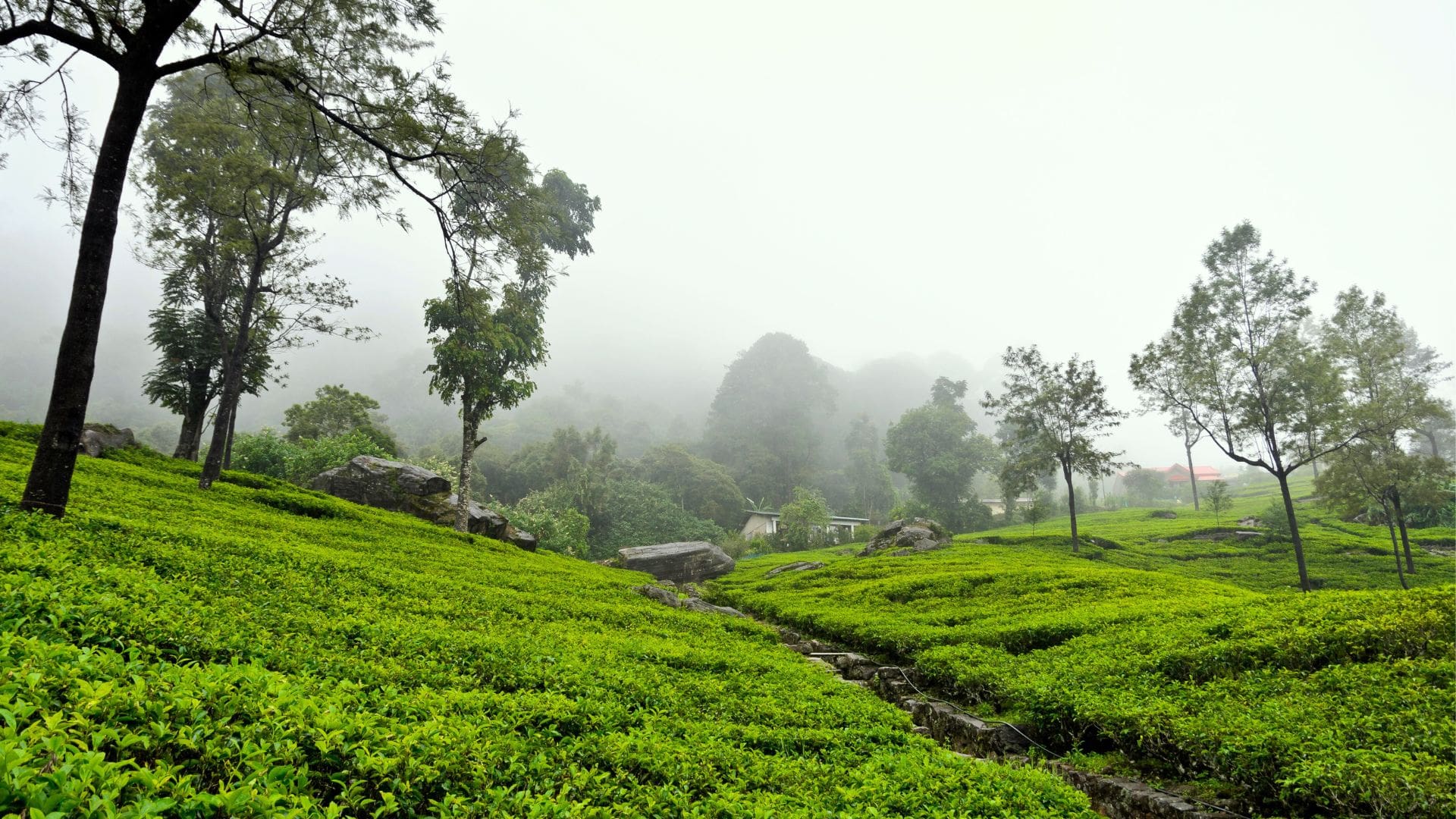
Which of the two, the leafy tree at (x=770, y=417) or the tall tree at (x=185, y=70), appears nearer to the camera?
the tall tree at (x=185, y=70)

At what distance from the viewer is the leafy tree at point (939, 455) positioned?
2611 inches

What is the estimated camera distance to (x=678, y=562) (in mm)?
36188

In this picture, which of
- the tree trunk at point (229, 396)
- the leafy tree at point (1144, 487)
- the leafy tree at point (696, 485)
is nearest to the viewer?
the tree trunk at point (229, 396)

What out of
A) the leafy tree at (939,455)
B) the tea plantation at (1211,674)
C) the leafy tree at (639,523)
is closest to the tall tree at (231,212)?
the tea plantation at (1211,674)

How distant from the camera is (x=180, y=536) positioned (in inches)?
350

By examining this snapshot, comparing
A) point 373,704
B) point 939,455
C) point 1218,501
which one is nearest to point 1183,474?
point 939,455

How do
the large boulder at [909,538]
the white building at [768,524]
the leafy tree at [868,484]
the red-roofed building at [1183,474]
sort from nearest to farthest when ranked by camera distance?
the large boulder at [909,538] → the white building at [768,524] → the leafy tree at [868,484] → the red-roofed building at [1183,474]

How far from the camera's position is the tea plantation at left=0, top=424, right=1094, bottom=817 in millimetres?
2770

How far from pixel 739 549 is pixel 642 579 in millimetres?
33963

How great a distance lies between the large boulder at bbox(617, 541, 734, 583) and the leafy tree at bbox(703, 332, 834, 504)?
4423 centimetres

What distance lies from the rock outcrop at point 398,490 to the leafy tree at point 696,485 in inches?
1754

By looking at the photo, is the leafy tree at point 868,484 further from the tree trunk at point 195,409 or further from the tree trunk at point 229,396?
the tree trunk at point 229,396

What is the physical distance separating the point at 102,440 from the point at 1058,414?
4572 centimetres

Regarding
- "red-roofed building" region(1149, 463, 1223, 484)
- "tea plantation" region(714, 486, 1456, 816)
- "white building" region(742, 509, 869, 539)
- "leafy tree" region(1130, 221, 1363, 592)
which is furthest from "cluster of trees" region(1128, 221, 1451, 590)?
"red-roofed building" region(1149, 463, 1223, 484)
